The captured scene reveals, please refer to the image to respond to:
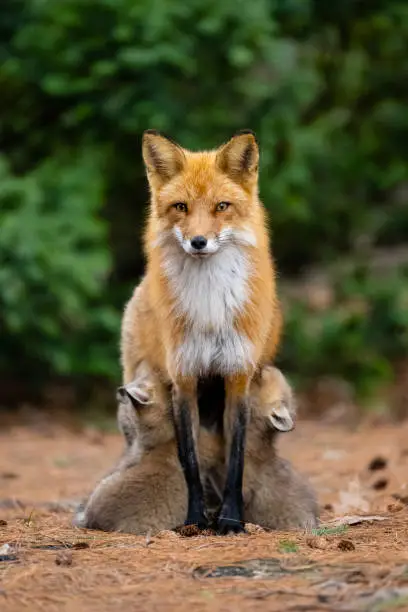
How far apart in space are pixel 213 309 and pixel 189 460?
874 millimetres

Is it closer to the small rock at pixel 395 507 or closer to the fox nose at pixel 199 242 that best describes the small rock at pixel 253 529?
the small rock at pixel 395 507

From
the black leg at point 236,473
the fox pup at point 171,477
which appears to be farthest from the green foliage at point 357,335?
the black leg at point 236,473

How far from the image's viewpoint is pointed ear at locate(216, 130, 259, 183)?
5.80 m

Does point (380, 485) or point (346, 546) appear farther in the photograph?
point (380, 485)

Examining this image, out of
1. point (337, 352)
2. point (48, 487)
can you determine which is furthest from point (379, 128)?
point (48, 487)

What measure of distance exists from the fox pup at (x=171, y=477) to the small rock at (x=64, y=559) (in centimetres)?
88

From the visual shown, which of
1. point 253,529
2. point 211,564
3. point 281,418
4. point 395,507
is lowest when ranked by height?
point 211,564

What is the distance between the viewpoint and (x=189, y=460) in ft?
18.9

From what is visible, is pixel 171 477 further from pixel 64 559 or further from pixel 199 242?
pixel 199 242

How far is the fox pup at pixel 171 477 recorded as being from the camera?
5816mm

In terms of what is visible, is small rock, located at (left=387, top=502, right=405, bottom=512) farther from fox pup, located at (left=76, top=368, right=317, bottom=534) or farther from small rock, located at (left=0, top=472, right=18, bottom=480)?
small rock, located at (left=0, top=472, right=18, bottom=480)

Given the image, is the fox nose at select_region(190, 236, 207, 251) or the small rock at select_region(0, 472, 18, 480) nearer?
the fox nose at select_region(190, 236, 207, 251)

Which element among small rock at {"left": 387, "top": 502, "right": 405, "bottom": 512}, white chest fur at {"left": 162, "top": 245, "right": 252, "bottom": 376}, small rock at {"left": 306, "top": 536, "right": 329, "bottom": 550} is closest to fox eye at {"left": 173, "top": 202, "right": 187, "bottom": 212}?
white chest fur at {"left": 162, "top": 245, "right": 252, "bottom": 376}

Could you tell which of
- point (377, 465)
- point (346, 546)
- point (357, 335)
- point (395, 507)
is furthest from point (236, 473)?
point (357, 335)
